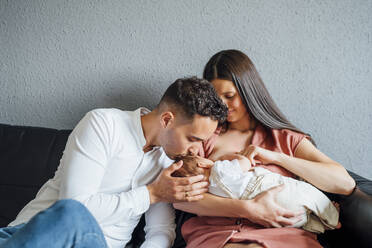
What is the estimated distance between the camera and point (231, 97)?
1.38 m

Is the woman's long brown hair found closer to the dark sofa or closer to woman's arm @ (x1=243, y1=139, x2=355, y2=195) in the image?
woman's arm @ (x1=243, y1=139, x2=355, y2=195)

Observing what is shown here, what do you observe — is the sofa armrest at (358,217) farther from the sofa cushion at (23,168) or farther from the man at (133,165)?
the sofa cushion at (23,168)

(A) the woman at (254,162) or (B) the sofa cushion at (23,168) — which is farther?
(B) the sofa cushion at (23,168)

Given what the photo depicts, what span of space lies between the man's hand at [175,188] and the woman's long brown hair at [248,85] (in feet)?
1.46

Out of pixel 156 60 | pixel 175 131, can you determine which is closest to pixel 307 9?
pixel 156 60

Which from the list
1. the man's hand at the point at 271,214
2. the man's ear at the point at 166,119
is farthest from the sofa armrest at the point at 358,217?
the man's ear at the point at 166,119

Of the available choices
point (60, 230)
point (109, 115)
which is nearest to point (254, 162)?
point (109, 115)

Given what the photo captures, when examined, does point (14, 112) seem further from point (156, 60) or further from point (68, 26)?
point (156, 60)

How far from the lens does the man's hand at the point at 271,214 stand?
3.62 feet

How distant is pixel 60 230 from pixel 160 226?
0.57 m

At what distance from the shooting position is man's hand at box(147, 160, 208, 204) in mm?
1184

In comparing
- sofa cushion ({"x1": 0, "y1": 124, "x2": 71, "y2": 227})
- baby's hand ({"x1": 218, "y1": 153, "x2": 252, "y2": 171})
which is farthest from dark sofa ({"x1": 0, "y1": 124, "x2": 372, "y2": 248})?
baby's hand ({"x1": 218, "y1": 153, "x2": 252, "y2": 171})

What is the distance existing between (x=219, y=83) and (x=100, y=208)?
2.57 feet

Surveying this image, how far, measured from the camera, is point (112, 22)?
1634mm
